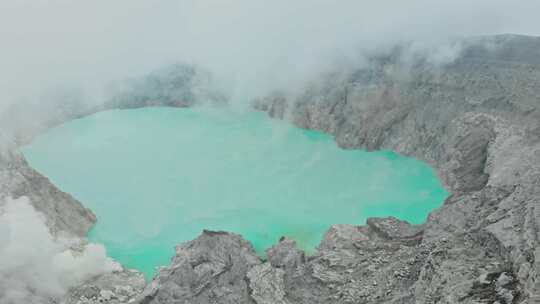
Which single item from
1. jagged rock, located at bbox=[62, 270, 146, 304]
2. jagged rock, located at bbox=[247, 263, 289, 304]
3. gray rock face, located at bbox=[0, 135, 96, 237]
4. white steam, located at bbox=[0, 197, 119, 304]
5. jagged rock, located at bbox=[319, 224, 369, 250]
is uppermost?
gray rock face, located at bbox=[0, 135, 96, 237]

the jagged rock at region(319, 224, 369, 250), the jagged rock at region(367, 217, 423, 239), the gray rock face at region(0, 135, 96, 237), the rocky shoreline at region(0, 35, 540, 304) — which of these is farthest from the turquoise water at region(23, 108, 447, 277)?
the jagged rock at region(367, 217, 423, 239)

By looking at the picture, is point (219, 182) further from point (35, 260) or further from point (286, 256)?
point (35, 260)

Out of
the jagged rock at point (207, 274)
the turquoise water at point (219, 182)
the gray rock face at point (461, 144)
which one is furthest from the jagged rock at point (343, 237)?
the jagged rock at point (207, 274)

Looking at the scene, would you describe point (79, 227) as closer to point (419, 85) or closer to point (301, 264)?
point (301, 264)

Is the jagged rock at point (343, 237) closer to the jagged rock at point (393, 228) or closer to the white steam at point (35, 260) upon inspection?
the jagged rock at point (393, 228)

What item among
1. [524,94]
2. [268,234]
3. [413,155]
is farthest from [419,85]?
[268,234]

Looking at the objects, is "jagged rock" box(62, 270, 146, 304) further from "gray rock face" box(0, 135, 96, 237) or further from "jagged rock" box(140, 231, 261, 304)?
"gray rock face" box(0, 135, 96, 237)
